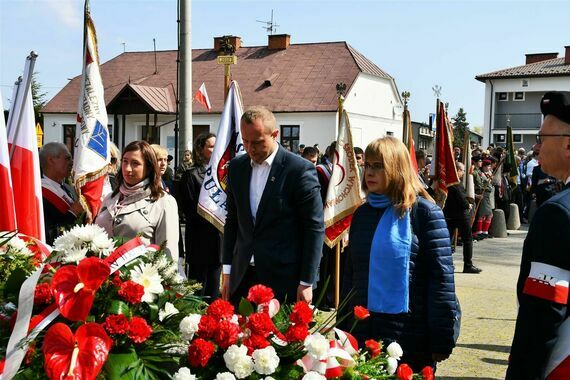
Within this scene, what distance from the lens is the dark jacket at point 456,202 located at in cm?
1191

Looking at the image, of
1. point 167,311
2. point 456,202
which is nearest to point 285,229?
point 167,311

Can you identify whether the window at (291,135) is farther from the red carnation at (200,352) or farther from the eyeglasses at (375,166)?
the red carnation at (200,352)

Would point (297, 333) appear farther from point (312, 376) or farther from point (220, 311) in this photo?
point (220, 311)

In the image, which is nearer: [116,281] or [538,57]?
[116,281]

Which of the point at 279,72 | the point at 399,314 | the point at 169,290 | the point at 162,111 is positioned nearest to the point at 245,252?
the point at 399,314

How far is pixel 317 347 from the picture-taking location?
213 cm

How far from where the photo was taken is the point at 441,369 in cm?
597

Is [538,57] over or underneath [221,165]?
over

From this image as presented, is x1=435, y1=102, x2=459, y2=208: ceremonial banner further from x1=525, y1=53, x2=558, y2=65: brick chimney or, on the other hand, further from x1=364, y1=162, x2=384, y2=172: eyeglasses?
x1=525, y1=53, x2=558, y2=65: brick chimney

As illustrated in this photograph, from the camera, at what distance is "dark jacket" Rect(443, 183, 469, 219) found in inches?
469

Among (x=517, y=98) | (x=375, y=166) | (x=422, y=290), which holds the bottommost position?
(x=422, y=290)

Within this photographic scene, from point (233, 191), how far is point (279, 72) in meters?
40.8

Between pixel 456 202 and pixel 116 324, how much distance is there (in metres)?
10.5

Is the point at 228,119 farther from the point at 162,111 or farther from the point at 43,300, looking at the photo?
the point at 162,111
